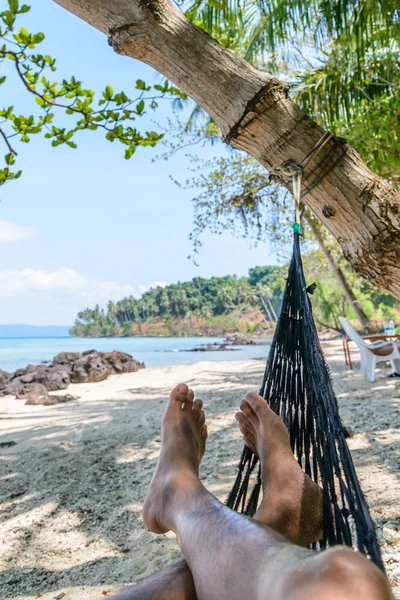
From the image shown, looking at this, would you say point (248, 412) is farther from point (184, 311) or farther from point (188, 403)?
point (184, 311)

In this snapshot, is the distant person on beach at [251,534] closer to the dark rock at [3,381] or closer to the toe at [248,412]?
the toe at [248,412]

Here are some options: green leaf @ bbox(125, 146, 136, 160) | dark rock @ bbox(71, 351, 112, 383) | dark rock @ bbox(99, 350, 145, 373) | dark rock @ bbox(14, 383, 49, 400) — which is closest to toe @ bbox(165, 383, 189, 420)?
green leaf @ bbox(125, 146, 136, 160)

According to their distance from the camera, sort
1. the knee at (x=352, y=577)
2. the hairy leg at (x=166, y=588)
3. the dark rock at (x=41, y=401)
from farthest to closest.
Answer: the dark rock at (x=41, y=401), the hairy leg at (x=166, y=588), the knee at (x=352, y=577)

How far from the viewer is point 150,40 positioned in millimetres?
1174

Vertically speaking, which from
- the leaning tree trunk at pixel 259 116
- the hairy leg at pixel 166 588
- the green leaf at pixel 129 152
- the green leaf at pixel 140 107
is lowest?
the hairy leg at pixel 166 588

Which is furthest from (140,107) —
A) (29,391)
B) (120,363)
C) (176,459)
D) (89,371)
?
(120,363)

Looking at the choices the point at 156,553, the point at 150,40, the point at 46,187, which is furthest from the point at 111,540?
the point at 46,187

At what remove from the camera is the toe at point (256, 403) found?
3.87 ft

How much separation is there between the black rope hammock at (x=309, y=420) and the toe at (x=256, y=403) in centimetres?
9

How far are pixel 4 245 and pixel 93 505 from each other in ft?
210

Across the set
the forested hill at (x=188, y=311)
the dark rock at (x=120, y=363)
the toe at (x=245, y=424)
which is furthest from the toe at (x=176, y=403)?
the forested hill at (x=188, y=311)

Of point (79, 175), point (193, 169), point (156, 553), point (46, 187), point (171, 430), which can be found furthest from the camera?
point (46, 187)

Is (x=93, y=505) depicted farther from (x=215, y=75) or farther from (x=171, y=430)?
(x=215, y=75)

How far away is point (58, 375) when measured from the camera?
263 inches
